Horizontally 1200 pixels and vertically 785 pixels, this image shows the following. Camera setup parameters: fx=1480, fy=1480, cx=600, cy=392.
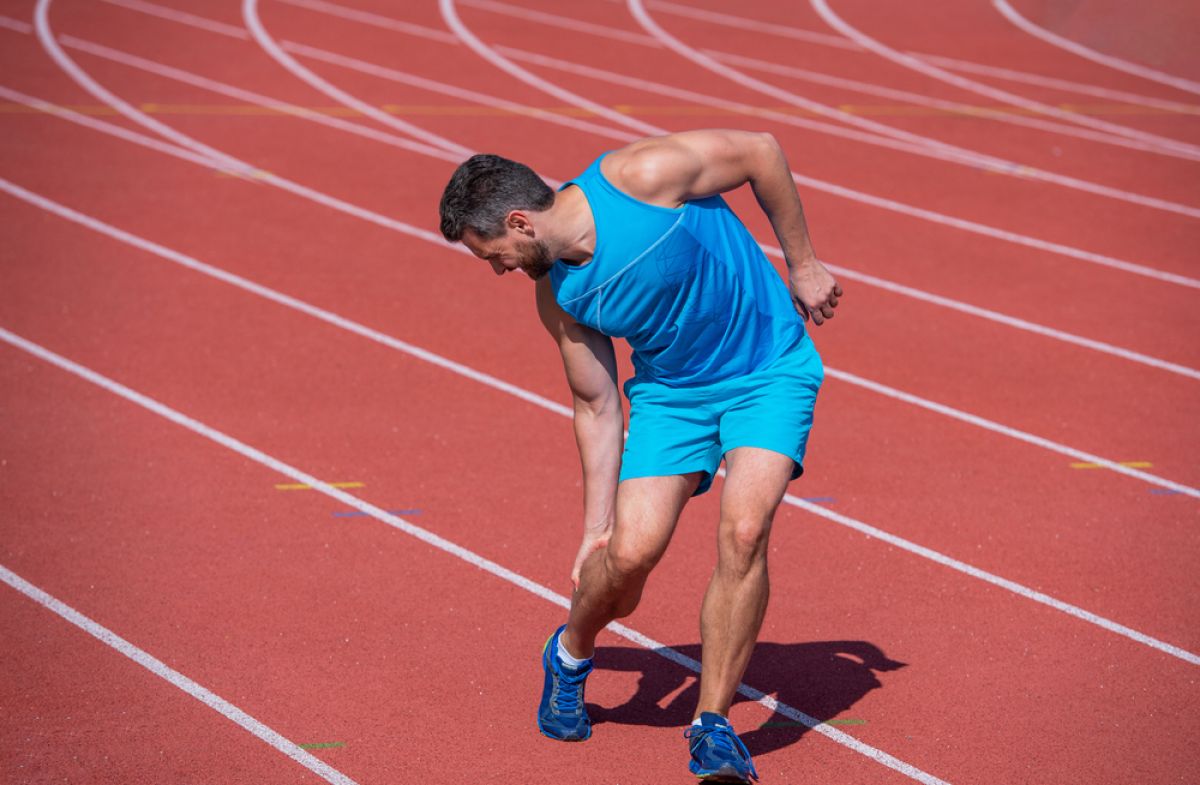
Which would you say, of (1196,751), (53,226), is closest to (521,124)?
(53,226)

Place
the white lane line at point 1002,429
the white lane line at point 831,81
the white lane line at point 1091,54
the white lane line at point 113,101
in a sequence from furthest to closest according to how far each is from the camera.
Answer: the white lane line at point 1091,54, the white lane line at point 831,81, the white lane line at point 113,101, the white lane line at point 1002,429

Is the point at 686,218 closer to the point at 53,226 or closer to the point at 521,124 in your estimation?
the point at 53,226

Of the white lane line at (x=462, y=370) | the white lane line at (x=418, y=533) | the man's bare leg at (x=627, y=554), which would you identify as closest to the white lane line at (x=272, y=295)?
the white lane line at (x=462, y=370)

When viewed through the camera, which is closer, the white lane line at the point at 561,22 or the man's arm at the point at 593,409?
the man's arm at the point at 593,409

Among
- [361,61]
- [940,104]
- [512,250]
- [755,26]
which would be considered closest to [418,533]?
[512,250]

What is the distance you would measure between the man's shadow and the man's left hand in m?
1.27

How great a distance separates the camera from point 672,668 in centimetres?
488

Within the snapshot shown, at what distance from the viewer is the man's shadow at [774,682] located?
4535 millimetres

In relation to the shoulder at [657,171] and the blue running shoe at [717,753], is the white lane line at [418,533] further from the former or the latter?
the shoulder at [657,171]

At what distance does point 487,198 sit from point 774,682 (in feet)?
6.40

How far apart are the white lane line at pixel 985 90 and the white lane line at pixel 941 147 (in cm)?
40

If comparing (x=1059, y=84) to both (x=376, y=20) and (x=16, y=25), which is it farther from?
(x=16, y=25)

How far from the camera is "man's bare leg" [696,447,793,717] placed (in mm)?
3943

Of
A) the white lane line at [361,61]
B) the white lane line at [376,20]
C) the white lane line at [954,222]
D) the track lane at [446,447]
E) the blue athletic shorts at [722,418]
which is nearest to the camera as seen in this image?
the blue athletic shorts at [722,418]
